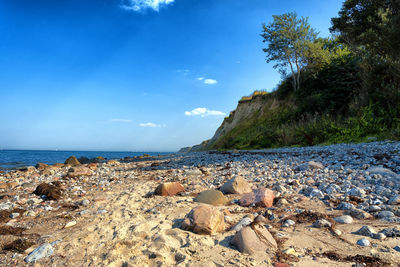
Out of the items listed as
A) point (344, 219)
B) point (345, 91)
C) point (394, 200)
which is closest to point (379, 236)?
point (344, 219)

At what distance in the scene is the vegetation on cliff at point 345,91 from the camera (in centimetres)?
1143

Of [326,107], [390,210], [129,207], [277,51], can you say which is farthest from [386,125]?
[277,51]

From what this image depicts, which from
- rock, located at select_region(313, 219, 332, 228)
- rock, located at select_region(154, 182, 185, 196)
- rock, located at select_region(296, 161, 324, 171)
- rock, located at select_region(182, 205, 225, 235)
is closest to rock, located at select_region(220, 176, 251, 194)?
rock, located at select_region(154, 182, 185, 196)

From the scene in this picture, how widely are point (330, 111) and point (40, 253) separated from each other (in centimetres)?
1870

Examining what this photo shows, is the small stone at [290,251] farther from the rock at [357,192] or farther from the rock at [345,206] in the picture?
the rock at [357,192]

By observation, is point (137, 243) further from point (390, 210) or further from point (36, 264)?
point (390, 210)

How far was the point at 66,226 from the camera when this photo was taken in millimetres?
2959

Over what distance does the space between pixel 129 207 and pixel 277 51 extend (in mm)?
26022

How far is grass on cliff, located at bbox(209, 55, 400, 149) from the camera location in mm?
10938

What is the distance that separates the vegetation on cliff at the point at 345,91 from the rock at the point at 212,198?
8764 millimetres

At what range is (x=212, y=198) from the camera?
371cm

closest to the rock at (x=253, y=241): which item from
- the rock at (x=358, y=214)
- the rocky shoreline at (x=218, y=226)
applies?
the rocky shoreline at (x=218, y=226)

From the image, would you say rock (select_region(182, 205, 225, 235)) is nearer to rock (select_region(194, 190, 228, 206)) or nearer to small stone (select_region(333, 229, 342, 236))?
rock (select_region(194, 190, 228, 206))

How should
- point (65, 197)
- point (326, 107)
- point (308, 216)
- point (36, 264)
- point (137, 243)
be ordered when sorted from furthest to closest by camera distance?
point (326, 107), point (65, 197), point (308, 216), point (137, 243), point (36, 264)
